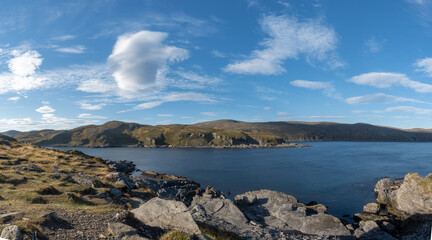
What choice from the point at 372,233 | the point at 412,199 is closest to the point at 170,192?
the point at 372,233

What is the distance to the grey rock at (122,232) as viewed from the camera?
14.1 metres

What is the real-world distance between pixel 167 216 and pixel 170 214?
0.26 metres

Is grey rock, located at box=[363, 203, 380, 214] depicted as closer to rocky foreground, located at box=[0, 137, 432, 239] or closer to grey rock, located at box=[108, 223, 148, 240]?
rocky foreground, located at box=[0, 137, 432, 239]

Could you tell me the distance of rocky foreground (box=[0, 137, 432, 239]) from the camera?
1553 cm

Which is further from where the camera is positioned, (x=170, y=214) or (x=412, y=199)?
(x=412, y=199)

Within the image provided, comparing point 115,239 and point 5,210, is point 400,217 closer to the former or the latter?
point 115,239

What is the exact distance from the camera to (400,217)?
44.9m

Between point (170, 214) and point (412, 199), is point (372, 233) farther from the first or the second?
point (170, 214)

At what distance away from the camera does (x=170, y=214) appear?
17.7 m

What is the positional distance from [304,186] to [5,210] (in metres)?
71.7

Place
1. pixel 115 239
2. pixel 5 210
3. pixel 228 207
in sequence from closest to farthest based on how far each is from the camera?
pixel 115 239, pixel 5 210, pixel 228 207

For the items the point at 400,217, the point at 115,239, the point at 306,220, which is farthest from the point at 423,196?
the point at 115,239

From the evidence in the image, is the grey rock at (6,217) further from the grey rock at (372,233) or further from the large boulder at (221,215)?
the grey rock at (372,233)

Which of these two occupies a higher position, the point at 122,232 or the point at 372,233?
the point at 122,232
